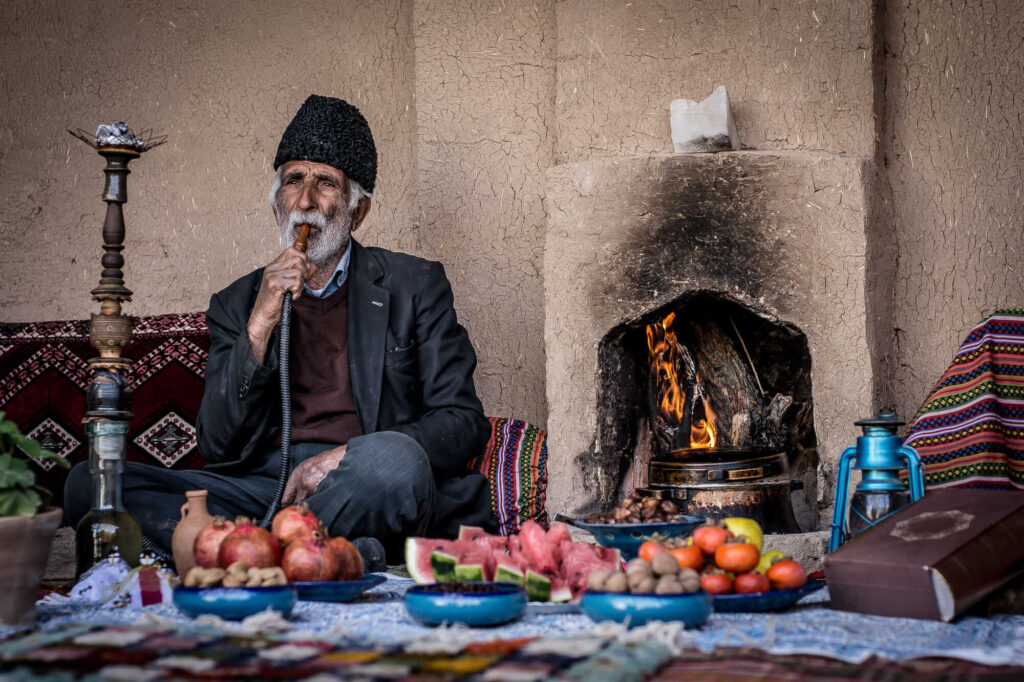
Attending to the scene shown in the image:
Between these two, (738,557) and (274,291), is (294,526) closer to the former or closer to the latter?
(738,557)

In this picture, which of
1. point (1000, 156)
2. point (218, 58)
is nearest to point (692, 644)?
point (1000, 156)

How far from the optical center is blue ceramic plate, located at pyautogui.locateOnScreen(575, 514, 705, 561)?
273 centimetres

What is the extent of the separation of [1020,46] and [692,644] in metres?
3.00

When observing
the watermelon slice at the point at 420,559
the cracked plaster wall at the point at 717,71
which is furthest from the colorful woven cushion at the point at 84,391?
A: the watermelon slice at the point at 420,559

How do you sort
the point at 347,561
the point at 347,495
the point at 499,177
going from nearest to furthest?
the point at 347,561 → the point at 347,495 → the point at 499,177

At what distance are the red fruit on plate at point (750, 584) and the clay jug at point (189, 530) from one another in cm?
118

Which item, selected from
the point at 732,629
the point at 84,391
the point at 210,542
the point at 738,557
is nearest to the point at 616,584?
the point at 732,629

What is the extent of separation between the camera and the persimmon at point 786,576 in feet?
6.91

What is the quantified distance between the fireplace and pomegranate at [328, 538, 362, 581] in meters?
1.51

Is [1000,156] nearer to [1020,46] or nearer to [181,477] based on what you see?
[1020,46]

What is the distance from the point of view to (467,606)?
1.88m

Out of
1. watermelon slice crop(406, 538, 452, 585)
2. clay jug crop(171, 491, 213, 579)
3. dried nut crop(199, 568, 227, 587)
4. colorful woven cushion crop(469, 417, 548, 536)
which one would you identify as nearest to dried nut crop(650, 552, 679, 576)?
watermelon slice crop(406, 538, 452, 585)

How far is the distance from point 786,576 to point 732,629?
0.92 ft

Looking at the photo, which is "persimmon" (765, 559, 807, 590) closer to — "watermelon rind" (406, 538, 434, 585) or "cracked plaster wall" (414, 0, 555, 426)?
"watermelon rind" (406, 538, 434, 585)
